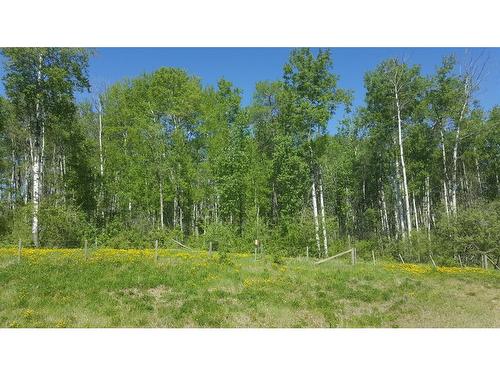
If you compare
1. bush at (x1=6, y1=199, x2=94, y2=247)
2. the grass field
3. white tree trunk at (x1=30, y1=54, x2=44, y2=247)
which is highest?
white tree trunk at (x1=30, y1=54, x2=44, y2=247)

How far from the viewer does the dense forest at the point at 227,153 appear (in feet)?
72.1

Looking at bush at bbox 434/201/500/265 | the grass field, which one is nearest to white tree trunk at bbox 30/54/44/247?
the grass field

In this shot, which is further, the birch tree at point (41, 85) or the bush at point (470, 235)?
the bush at point (470, 235)

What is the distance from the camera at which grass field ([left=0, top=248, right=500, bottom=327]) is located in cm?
1059

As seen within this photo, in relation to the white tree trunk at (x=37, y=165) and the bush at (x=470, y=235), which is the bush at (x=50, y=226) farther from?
the bush at (x=470, y=235)

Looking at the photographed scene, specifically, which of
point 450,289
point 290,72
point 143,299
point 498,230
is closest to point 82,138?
point 290,72

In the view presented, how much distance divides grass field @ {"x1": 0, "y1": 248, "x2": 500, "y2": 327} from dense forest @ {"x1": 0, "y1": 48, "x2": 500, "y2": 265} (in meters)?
6.24

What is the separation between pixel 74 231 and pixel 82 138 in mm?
7696

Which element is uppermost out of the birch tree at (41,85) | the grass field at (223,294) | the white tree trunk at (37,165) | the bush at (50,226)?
the birch tree at (41,85)

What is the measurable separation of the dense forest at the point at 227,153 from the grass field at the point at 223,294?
624 cm

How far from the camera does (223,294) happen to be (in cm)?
1224

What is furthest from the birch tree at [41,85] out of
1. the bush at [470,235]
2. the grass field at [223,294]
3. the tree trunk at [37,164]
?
the bush at [470,235]

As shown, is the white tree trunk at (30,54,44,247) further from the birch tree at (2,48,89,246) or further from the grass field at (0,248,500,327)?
the grass field at (0,248,500,327)

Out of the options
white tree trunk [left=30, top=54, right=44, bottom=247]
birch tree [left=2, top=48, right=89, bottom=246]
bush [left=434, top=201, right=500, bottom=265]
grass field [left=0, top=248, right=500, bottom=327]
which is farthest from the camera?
white tree trunk [left=30, top=54, right=44, bottom=247]
